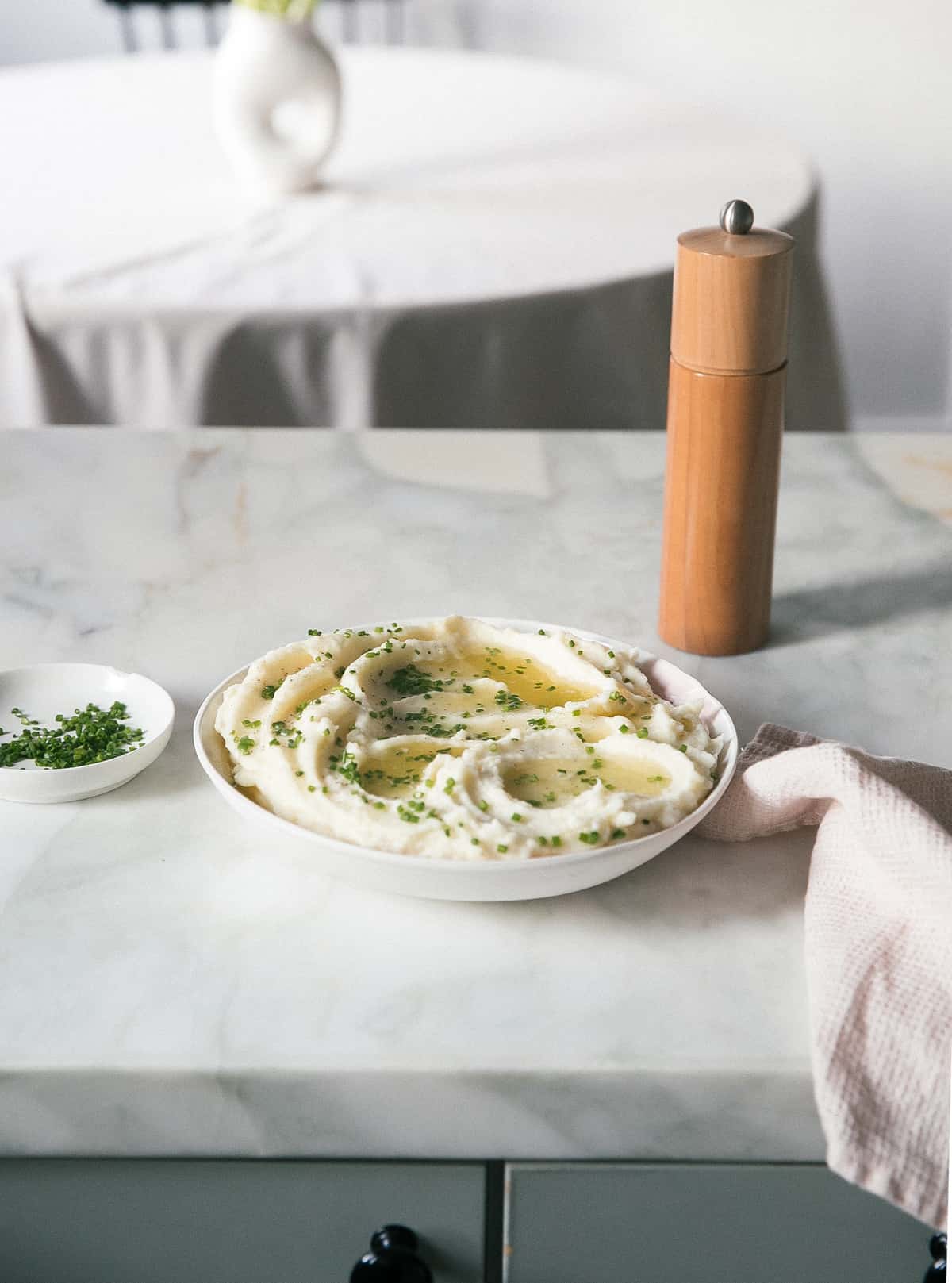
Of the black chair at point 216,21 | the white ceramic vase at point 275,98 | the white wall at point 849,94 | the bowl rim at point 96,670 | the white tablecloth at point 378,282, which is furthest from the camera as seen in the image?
the white wall at point 849,94

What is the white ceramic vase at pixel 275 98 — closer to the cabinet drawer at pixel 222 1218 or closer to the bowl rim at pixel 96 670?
the bowl rim at pixel 96 670

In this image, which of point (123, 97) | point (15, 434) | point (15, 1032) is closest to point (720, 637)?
point (15, 1032)

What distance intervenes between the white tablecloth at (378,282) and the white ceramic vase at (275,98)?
0.19ft

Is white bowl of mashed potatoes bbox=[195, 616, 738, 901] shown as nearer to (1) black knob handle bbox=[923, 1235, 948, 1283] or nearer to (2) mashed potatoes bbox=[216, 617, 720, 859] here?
(2) mashed potatoes bbox=[216, 617, 720, 859]

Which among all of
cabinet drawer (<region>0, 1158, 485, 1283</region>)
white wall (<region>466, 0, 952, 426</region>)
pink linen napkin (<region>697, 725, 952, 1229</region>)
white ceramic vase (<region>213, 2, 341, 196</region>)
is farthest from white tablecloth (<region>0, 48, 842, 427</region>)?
white wall (<region>466, 0, 952, 426</region>)

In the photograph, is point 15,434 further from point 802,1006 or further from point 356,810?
point 802,1006

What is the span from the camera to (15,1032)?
72 centimetres

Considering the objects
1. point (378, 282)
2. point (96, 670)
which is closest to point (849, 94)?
point (378, 282)

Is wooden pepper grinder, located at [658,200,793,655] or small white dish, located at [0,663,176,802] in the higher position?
wooden pepper grinder, located at [658,200,793,655]

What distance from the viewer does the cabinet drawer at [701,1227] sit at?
0.75 metres

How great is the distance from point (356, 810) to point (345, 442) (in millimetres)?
768

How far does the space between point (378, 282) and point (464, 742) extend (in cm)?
127

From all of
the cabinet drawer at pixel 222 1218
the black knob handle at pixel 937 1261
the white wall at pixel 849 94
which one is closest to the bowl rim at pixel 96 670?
the cabinet drawer at pixel 222 1218

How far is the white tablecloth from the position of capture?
1926mm
